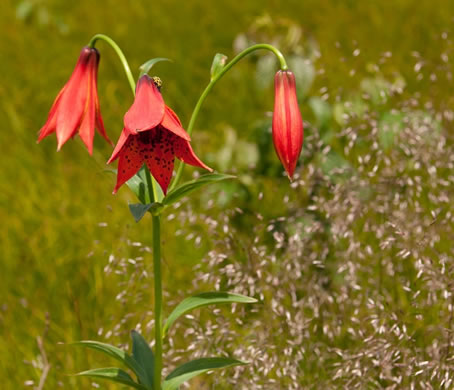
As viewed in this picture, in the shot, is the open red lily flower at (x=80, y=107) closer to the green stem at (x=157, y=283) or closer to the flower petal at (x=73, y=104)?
the flower petal at (x=73, y=104)

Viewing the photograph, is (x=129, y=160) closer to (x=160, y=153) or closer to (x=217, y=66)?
(x=160, y=153)

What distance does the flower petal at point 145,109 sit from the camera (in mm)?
1203

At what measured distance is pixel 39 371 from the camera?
1854mm

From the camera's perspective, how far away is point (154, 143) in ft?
4.40

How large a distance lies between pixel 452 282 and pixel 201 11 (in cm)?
289

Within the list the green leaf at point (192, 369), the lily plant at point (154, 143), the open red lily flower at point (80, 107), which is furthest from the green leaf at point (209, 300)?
the open red lily flower at point (80, 107)

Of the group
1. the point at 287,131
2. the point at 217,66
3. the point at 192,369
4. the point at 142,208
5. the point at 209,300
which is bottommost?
the point at 192,369

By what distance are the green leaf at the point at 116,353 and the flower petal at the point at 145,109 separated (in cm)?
40

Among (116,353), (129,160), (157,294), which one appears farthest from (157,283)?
(129,160)

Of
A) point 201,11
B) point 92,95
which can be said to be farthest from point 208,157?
point 201,11

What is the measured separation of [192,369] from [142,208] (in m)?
0.36

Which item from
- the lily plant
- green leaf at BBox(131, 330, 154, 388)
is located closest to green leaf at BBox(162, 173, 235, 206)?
the lily plant

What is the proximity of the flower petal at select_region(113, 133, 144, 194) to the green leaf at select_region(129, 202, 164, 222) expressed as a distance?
0.17ft

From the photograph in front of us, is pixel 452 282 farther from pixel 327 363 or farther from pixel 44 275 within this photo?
pixel 44 275
